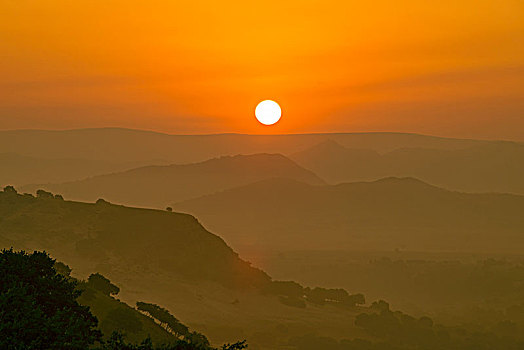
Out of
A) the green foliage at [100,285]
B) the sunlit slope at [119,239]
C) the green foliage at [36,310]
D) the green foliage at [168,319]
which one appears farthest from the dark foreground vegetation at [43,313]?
the sunlit slope at [119,239]

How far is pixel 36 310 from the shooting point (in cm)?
2645

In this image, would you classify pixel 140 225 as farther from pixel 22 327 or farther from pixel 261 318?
pixel 22 327

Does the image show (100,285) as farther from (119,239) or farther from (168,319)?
(119,239)

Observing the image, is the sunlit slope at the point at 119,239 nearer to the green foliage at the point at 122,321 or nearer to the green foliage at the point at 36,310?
the green foliage at the point at 122,321

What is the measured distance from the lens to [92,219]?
4097 inches

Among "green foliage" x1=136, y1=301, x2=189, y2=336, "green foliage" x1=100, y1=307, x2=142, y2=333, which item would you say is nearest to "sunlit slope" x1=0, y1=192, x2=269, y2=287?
"green foliage" x1=136, y1=301, x2=189, y2=336

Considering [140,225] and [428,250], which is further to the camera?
[428,250]

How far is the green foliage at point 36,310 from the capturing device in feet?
83.8

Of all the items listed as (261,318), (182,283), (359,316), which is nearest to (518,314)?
(359,316)

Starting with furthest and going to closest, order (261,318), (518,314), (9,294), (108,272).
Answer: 1. (518,314)
2. (108,272)
3. (261,318)
4. (9,294)

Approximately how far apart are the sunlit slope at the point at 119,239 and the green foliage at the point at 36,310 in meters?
58.1

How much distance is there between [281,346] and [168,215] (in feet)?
142

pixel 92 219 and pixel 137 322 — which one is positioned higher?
pixel 92 219

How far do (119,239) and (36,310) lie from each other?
75.3 metres
